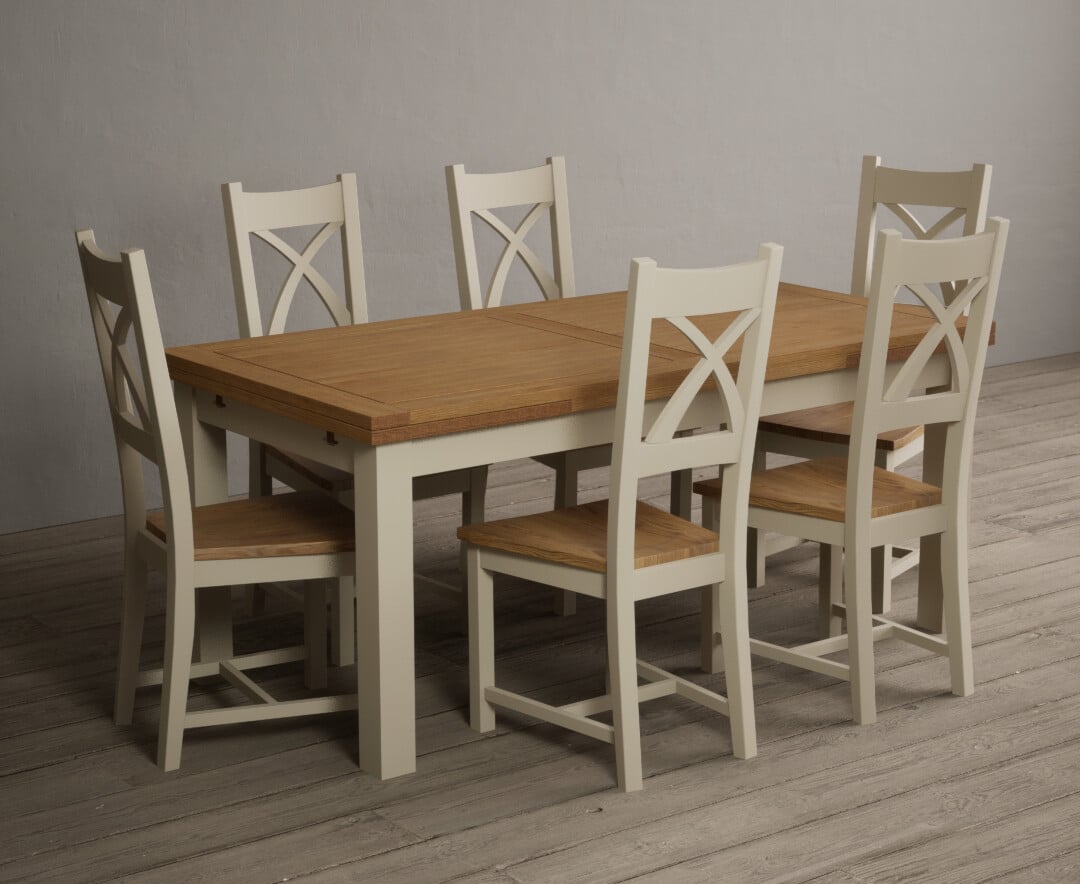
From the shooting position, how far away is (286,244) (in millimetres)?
3760

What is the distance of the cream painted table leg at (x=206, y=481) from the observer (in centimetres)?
306

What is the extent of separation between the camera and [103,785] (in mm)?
2730

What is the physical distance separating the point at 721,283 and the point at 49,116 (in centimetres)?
233

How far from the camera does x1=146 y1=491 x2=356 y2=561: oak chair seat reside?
8.89 feet

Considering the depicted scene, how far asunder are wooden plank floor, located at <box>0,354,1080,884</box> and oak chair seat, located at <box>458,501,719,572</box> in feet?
1.33

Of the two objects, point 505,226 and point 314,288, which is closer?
point 314,288

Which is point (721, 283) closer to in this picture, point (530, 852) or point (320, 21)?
point (530, 852)

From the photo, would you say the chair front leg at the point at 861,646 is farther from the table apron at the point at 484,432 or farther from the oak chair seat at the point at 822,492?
the table apron at the point at 484,432

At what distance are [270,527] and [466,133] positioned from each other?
7.91 feet

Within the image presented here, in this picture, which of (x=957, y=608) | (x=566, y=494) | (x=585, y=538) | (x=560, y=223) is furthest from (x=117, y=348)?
(x=957, y=608)

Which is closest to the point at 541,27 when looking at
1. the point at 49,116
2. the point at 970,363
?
the point at 49,116

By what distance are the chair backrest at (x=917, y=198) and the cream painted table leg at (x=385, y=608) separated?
1565 mm

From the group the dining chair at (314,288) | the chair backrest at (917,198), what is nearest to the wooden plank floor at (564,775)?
the dining chair at (314,288)

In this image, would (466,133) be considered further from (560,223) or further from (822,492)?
(822,492)
